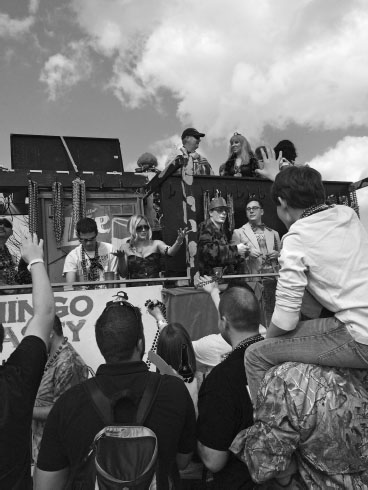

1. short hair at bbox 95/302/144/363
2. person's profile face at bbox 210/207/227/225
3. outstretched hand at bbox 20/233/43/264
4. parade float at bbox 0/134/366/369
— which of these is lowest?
short hair at bbox 95/302/144/363

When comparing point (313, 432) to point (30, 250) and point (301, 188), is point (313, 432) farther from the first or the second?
point (30, 250)

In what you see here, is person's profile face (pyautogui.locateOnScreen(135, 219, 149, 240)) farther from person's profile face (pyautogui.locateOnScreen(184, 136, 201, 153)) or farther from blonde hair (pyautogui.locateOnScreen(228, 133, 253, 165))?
blonde hair (pyautogui.locateOnScreen(228, 133, 253, 165))

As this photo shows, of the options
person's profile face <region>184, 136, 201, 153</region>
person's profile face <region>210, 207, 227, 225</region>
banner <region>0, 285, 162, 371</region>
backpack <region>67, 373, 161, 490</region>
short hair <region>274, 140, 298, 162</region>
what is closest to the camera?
backpack <region>67, 373, 161, 490</region>

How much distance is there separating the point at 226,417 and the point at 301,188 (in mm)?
1267

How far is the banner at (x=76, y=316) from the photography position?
4.78 metres

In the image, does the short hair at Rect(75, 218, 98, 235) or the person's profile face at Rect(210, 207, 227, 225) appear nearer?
the short hair at Rect(75, 218, 98, 235)

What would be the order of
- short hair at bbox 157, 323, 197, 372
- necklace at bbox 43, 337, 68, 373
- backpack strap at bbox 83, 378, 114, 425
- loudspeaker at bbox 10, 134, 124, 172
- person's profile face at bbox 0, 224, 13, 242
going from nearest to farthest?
backpack strap at bbox 83, 378, 114, 425, short hair at bbox 157, 323, 197, 372, necklace at bbox 43, 337, 68, 373, person's profile face at bbox 0, 224, 13, 242, loudspeaker at bbox 10, 134, 124, 172

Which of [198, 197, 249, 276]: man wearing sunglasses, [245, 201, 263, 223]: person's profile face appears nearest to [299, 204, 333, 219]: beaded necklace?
[198, 197, 249, 276]: man wearing sunglasses

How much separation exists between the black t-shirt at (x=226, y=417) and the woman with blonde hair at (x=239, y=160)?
21.6 feet

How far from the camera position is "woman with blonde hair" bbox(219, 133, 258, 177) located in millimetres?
8617

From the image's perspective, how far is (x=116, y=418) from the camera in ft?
6.32

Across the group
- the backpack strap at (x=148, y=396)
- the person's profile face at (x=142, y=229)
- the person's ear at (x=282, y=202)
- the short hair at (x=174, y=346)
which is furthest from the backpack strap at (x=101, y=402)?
the person's profile face at (x=142, y=229)

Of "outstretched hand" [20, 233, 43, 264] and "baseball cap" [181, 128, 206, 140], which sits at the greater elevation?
"baseball cap" [181, 128, 206, 140]

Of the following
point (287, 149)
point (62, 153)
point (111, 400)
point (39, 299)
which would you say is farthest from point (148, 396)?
point (62, 153)
